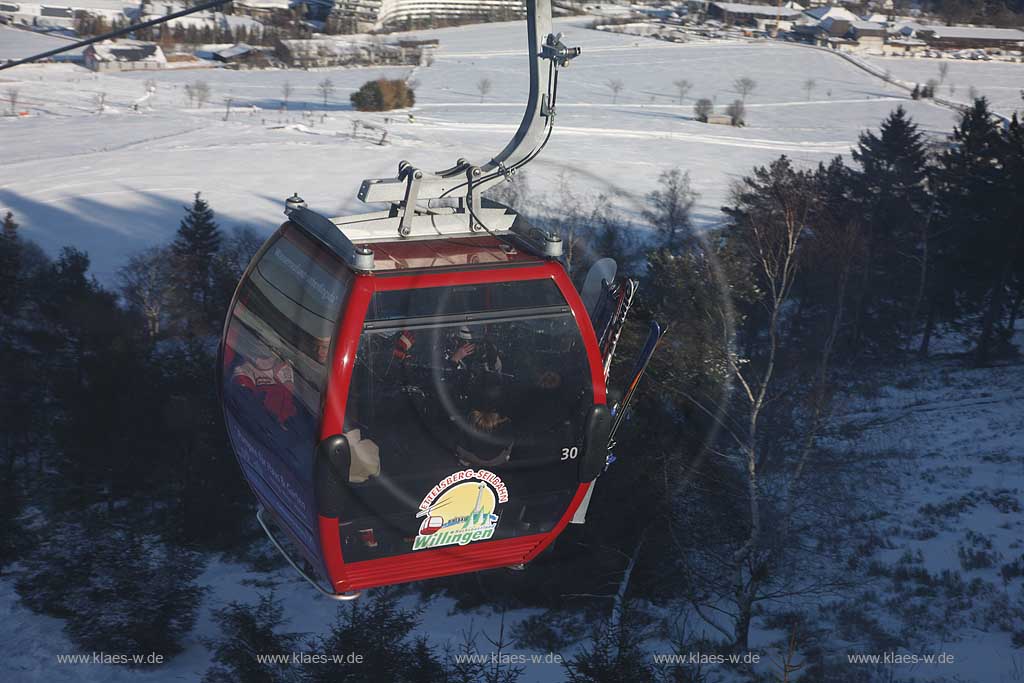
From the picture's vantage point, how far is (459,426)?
499cm

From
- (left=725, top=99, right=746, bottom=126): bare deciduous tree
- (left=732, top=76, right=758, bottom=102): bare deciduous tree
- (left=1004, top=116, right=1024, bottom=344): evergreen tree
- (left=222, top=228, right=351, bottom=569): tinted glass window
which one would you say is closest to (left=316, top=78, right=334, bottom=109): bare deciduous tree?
(left=725, top=99, right=746, bottom=126): bare deciduous tree

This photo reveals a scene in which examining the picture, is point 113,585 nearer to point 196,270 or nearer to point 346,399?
point 196,270

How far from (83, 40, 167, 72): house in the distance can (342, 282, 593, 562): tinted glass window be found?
184 ft

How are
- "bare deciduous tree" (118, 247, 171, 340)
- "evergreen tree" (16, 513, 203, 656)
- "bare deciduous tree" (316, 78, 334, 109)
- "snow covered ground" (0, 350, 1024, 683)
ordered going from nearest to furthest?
"snow covered ground" (0, 350, 1024, 683), "evergreen tree" (16, 513, 203, 656), "bare deciduous tree" (118, 247, 171, 340), "bare deciduous tree" (316, 78, 334, 109)

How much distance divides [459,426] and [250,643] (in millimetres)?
9771

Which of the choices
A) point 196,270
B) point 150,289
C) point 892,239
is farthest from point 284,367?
point 892,239

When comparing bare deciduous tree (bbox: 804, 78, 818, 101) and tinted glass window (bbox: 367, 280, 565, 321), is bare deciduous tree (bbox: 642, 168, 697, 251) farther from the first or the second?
bare deciduous tree (bbox: 804, 78, 818, 101)

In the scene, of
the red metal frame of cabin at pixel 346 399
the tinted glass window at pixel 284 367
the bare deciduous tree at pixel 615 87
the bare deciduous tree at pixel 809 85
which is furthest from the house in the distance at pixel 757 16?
the tinted glass window at pixel 284 367

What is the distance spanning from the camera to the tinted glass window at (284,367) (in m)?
4.71

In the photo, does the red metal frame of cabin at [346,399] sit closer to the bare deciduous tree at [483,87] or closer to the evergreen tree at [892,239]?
the evergreen tree at [892,239]

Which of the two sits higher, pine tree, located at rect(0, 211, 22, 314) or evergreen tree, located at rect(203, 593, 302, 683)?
pine tree, located at rect(0, 211, 22, 314)

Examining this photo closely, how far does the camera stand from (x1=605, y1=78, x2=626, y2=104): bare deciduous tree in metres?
48.5

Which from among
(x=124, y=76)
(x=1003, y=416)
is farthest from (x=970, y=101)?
(x=124, y=76)

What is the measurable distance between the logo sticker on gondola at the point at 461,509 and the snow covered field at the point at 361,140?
17751 millimetres
